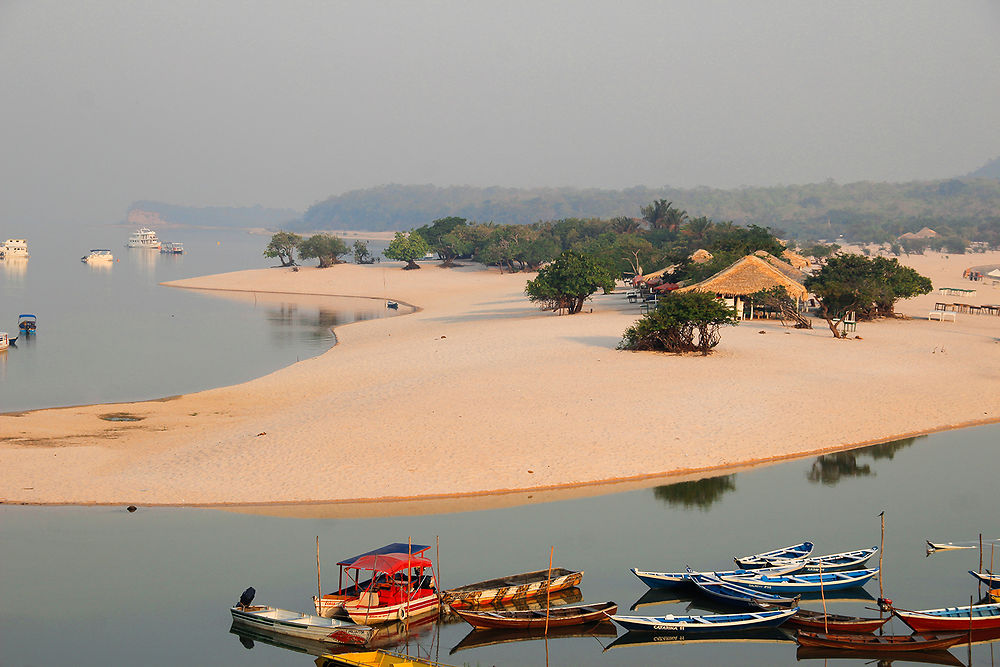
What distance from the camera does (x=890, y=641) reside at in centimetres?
1466

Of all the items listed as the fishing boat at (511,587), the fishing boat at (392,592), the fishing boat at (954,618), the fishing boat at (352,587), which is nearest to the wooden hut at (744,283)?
the fishing boat at (511,587)

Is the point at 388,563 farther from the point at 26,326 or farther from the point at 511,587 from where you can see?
the point at 26,326

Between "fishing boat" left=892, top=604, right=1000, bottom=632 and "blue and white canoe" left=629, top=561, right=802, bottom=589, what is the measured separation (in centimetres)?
203

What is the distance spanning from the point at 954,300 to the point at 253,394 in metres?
44.1

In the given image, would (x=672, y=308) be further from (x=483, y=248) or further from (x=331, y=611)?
(x=483, y=248)

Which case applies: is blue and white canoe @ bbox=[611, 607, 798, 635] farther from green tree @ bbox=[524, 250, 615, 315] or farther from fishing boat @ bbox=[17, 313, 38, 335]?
fishing boat @ bbox=[17, 313, 38, 335]

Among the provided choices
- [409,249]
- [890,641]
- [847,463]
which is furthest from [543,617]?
[409,249]

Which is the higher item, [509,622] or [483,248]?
[483,248]

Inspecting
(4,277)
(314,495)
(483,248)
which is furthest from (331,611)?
(4,277)

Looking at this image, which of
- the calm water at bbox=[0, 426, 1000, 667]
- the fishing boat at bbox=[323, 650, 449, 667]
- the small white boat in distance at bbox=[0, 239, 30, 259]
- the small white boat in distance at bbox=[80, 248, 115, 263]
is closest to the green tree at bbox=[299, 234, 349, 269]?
the small white boat in distance at bbox=[80, 248, 115, 263]

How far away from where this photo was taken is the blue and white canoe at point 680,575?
16391 millimetres

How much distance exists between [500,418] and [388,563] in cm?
1010

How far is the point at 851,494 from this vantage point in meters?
22.2

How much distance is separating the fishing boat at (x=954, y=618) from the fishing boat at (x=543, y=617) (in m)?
4.63
